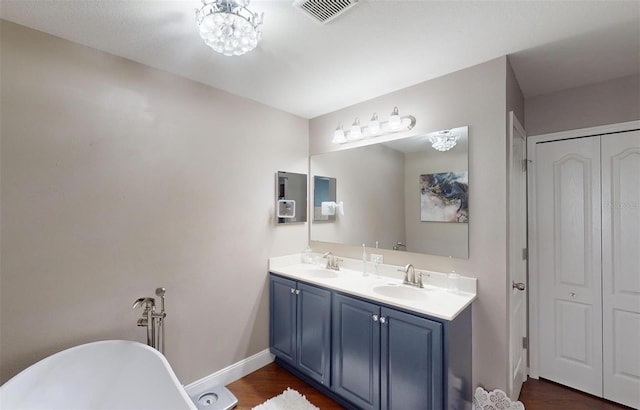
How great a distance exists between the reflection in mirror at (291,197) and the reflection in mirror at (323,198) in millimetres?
121

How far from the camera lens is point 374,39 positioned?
1667 millimetres

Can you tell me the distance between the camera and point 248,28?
134cm

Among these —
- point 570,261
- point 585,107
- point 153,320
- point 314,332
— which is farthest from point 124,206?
point 585,107

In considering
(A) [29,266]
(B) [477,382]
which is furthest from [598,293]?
(A) [29,266]

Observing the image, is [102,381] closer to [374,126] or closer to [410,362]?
[410,362]

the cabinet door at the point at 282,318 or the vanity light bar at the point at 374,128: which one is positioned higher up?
the vanity light bar at the point at 374,128

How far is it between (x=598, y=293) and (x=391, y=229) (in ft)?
5.64

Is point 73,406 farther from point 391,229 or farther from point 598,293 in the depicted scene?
point 598,293

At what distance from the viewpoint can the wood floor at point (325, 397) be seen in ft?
6.86

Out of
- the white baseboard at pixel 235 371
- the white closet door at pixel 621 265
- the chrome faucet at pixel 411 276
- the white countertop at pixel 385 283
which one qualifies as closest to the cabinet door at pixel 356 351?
the white countertop at pixel 385 283

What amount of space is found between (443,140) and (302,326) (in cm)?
195

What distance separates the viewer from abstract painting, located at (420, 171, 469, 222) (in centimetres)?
201

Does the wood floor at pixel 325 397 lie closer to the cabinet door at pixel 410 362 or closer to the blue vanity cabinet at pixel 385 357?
the blue vanity cabinet at pixel 385 357

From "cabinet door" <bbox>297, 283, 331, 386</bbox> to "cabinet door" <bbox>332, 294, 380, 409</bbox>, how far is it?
0.23ft
